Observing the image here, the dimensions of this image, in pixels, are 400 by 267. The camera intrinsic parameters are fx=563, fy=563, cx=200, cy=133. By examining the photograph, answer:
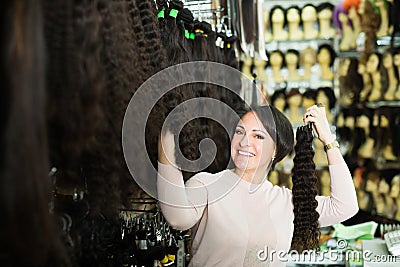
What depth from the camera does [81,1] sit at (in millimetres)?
1099

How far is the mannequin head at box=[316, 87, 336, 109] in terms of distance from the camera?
468 centimetres

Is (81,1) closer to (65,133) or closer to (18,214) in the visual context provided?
(65,133)

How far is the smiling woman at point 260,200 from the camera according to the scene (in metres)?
2.02

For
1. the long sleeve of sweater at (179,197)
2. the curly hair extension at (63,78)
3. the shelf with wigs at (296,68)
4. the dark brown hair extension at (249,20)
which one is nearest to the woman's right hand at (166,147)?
the long sleeve of sweater at (179,197)

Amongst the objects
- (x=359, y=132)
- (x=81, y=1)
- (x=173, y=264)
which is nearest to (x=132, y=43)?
(x=81, y=1)

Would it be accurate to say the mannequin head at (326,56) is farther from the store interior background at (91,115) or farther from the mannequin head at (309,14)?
the store interior background at (91,115)

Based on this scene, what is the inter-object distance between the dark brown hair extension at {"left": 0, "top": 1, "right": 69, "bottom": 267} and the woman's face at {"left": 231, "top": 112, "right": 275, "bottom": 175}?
1215 mm

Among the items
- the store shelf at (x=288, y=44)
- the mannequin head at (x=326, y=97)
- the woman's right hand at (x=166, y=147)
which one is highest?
the store shelf at (x=288, y=44)

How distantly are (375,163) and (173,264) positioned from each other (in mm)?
2793

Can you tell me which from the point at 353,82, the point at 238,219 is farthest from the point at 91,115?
the point at 353,82

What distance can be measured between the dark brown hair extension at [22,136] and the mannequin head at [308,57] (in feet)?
13.2

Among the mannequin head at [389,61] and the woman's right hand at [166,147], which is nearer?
the woman's right hand at [166,147]

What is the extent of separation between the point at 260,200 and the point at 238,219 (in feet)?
0.45

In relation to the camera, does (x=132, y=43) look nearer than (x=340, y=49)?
Yes
